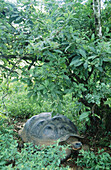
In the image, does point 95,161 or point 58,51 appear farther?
point 95,161

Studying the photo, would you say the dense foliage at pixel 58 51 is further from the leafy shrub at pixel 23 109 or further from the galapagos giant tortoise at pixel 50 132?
the leafy shrub at pixel 23 109

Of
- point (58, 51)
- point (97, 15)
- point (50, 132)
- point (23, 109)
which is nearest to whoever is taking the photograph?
point (58, 51)

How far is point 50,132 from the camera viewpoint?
2385mm

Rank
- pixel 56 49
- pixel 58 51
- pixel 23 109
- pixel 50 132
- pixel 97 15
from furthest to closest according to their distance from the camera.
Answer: pixel 23 109
pixel 50 132
pixel 97 15
pixel 56 49
pixel 58 51

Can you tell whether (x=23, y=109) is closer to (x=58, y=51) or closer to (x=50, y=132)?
(x=50, y=132)

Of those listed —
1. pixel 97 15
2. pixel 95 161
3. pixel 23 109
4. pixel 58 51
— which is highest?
pixel 97 15

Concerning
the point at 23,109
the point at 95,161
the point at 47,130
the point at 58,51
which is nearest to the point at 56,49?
the point at 58,51

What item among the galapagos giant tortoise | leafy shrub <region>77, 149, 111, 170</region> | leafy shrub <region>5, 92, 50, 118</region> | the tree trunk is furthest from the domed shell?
the tree trunk

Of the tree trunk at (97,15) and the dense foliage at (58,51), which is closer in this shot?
the dense foliage at (58,51)

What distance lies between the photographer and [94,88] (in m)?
2.05

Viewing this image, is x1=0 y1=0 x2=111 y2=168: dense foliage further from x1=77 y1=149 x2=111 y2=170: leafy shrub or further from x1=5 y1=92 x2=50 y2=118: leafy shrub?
x1=5 y1=92 x2=50 y2=118: leafy shrub

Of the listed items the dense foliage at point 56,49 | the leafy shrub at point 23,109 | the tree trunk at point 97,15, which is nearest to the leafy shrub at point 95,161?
the dense foliage at point 56,49

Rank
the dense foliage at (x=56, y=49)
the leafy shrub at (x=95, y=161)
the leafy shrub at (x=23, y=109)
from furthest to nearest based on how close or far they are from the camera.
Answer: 1. the leafy shrub at (x=23, y=109)
2. the leafy shrub at (x=95, y=161)
3. the dense foliage at (x=56, y=49)

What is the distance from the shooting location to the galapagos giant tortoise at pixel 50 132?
2348 millimetres
